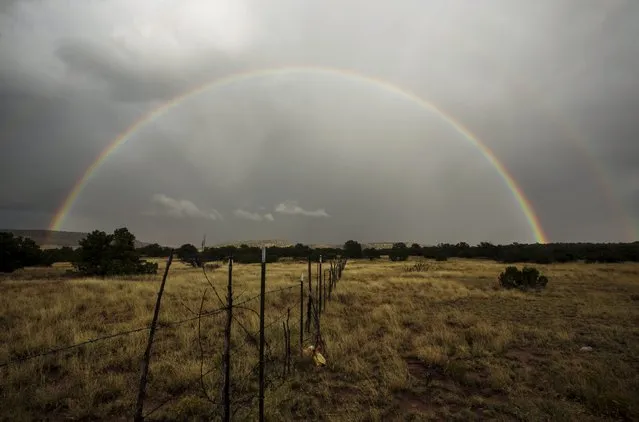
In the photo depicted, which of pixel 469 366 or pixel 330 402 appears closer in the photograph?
pixel 330 402

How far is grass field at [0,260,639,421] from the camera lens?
291 inches

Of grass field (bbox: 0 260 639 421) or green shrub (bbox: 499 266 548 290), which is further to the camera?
green shrub (bbox: 499 266 548 290)

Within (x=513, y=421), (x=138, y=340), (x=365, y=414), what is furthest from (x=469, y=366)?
(x=138, y=340)

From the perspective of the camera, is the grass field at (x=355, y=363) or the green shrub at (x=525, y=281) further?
the green shrub at (x=525, y=281)

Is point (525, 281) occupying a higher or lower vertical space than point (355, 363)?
higher

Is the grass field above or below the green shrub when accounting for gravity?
below

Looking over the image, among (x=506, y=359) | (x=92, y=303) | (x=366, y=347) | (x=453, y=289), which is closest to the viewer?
(x=506, y=359)

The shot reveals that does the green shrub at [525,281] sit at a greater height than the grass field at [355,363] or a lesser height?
greater

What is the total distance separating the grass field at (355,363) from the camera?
738cm

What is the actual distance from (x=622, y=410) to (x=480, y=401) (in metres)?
2.61

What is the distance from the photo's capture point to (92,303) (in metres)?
16.9

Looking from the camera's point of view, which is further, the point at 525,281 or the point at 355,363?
the point at 525,281

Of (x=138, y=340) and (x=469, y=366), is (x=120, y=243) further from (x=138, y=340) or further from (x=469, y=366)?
(x=469, y=366)

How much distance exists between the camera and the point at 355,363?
9.91 metres
